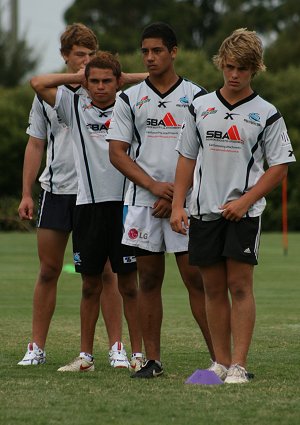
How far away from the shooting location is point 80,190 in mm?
8508

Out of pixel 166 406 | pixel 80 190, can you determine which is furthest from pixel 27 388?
pixel 80 190

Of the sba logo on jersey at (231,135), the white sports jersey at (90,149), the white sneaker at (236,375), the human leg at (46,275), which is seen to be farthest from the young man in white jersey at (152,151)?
the human leg at (46,275)

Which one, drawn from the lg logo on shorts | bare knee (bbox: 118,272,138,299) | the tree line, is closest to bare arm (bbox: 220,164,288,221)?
the lg logo on shorts

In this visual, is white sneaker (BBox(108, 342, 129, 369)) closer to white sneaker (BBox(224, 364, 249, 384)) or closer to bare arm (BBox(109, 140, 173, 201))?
white sneaker (BBox(224, 364, 249, 384))

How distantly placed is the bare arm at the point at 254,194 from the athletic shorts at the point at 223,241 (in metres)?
0.10

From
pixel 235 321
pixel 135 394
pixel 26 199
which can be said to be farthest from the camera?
pixel 26 199

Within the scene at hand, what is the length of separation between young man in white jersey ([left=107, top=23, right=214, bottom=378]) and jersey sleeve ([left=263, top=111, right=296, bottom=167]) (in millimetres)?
677

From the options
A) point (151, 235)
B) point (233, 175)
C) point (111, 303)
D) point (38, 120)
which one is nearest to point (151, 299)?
point (151, 235)

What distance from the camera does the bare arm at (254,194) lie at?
750 centimetres

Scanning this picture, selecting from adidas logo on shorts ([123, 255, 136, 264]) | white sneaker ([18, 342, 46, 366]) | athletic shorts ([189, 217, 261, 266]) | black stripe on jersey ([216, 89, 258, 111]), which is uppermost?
black stripe on jersey ([216, 89, 258, 111])

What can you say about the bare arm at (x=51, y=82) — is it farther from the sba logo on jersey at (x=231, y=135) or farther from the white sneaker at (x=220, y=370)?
the white sneaker at (x=220, y=370)

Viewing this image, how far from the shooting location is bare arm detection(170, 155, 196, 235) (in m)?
7.70

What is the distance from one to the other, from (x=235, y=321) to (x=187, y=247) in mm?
656

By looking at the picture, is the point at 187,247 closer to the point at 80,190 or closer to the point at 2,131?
the point at 80,190
